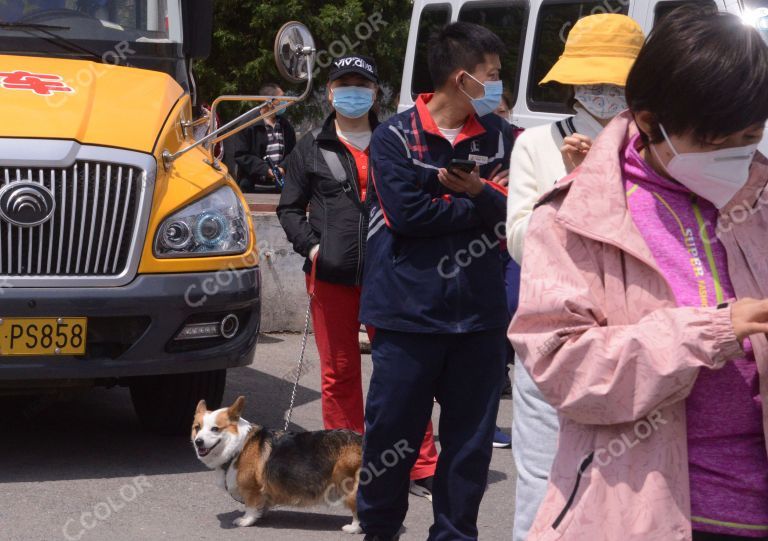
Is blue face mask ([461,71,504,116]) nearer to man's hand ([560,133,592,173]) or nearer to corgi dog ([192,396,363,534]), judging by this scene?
man's hand ([560,133,592,173])

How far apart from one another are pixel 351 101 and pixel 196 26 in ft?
5.56

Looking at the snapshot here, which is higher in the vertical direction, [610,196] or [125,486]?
[610,196]

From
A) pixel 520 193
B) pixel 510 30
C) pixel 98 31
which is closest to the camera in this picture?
pixel 520 193

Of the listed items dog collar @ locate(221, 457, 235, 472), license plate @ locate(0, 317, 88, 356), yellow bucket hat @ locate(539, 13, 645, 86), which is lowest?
dog collar @ locate(221, 457, 235, 472)

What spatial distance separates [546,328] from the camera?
225 cm

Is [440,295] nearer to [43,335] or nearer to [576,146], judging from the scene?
[576,146]

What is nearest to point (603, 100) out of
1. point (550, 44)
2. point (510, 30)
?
point (550, 44)

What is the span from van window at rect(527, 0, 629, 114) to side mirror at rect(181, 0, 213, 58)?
3.09 m

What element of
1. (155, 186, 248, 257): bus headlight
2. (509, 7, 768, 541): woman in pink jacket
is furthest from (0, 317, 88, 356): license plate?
(509, 7, 768, 541): woman in pink jacket

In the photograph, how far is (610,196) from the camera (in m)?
2.27

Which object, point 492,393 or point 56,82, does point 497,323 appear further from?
point 56,82

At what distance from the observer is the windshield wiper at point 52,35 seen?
6.32 meters

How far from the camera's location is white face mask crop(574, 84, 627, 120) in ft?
12.0

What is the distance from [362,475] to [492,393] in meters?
0.49
